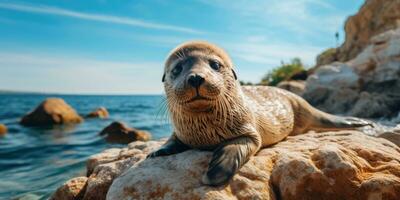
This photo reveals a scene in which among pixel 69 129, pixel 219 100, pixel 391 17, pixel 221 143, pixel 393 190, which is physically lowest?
pixel 69 129

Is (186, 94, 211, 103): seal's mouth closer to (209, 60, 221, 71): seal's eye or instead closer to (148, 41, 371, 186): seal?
(148, 41, 371, 186): seal

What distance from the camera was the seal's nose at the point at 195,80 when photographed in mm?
3658

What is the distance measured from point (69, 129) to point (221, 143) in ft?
55.7

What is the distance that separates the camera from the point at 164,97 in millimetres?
4660

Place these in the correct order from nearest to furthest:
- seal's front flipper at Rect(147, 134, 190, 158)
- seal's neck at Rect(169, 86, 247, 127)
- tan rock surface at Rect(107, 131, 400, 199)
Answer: tan rock surface at Rect(107, 131, 400, 199)
seal's neck at Rect(169, 86, 247, 127)
seal's front flipper at Rect(147, 134, 190, 158)

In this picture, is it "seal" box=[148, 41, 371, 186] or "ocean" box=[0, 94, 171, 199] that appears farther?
"ocean" box=[0, 94, 171, 199]

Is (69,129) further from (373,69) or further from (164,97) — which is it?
(164,97)

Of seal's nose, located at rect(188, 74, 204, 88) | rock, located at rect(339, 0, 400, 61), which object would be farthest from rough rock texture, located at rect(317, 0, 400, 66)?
seal's nose, located at rect(188, 74, 204, 88)

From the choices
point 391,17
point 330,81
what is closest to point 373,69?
point 330,81

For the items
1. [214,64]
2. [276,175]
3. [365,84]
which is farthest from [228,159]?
[365,84]

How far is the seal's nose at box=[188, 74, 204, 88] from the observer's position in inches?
144

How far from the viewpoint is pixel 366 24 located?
79.1ft

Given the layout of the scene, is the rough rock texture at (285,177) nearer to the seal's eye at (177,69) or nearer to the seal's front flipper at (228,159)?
the seal's front flipper at (228,159)

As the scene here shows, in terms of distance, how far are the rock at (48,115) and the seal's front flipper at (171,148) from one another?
724 inches
